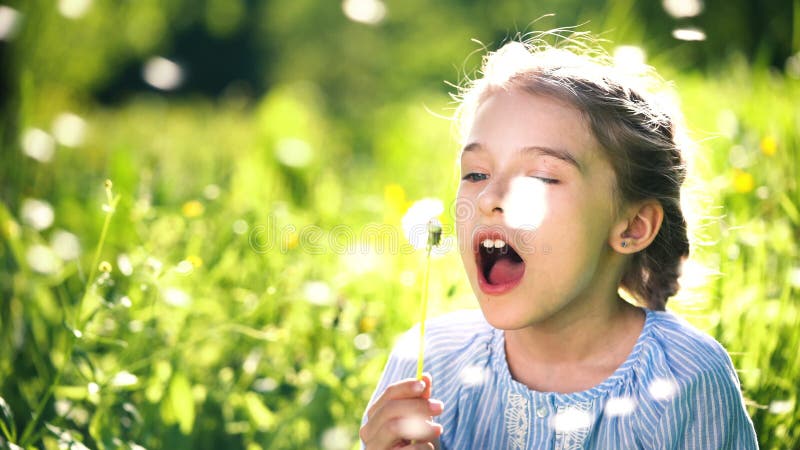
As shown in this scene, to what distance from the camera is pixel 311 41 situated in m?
13.4

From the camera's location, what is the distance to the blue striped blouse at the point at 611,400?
123cm

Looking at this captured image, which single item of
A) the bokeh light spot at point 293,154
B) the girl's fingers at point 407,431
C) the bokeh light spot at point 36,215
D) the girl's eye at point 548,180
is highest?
the girl's eye at point 548,180

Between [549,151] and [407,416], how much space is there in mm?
431

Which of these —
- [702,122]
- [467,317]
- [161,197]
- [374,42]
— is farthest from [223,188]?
[374,42]

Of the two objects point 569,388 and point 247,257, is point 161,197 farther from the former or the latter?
point 569,388

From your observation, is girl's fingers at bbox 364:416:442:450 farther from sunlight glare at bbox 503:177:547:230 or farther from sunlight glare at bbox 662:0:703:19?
sunlight glare at bbox 662:0:703:19

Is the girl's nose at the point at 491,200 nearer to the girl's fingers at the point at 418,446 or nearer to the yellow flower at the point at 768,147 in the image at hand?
the girl's fingers at the point at 418,446

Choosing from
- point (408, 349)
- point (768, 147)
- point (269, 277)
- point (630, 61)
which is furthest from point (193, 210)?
point (768, 147)

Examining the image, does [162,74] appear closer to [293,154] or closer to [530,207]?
[530,207]

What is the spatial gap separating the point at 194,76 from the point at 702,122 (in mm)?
15576

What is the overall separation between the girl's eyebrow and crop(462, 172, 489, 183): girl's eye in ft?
0.12

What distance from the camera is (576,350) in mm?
1350

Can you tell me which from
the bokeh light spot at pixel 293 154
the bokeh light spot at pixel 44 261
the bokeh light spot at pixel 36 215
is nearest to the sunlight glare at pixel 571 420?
the bokeh light spot at pixel 44 261

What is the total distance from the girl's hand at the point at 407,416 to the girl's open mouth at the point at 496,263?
17cm
